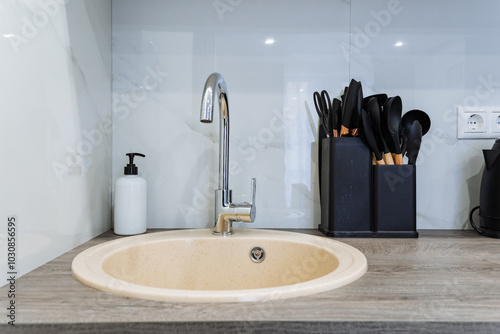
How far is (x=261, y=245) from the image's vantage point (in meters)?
0.84

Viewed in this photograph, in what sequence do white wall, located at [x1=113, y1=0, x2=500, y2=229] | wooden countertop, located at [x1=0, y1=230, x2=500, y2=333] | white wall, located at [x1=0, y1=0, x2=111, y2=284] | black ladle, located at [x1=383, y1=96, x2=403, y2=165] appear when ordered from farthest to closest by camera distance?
1. white wall, located at [x1=113, y1=0, x2=500, y2=229]
2. black ladle, located at [x1=383, y1=96, x2=403, y2=165]
3. white wall, located at [x1=0, y1=0, x2=111, y2=284]
4. wooden countertop, located at [x1=0, y1=230, x2=500, y2=333]

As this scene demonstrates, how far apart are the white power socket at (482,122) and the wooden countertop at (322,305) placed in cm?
53

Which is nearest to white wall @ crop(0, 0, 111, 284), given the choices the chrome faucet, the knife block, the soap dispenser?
the soap dispenser

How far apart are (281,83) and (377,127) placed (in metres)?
0.30

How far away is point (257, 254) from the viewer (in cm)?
84

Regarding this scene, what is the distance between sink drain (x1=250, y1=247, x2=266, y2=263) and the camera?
2.75 feet

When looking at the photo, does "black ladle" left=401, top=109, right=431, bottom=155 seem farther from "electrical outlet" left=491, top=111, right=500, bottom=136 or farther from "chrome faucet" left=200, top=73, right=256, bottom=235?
"chrome faucet" left=200, top=73, right=256, bottom=235

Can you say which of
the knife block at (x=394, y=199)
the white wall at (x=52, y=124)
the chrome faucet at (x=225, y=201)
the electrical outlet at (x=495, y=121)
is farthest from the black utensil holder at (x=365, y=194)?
the white wall at (x=52, y=124)

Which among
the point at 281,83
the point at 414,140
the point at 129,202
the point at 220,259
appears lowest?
the point at 220,259

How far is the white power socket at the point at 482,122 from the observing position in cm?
100

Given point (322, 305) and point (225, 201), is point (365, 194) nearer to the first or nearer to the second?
point (225, 201)

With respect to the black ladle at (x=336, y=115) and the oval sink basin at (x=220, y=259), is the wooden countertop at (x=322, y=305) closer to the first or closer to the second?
the oval sink basin at (x=220, y=259)

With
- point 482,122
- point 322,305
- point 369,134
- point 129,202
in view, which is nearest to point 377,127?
point 369,134

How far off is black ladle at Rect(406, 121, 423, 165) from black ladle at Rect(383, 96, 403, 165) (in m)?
0.04
